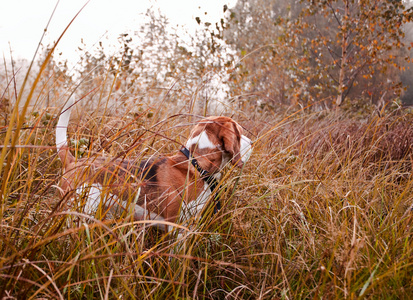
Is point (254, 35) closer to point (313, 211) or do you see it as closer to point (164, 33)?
point (164, 33)

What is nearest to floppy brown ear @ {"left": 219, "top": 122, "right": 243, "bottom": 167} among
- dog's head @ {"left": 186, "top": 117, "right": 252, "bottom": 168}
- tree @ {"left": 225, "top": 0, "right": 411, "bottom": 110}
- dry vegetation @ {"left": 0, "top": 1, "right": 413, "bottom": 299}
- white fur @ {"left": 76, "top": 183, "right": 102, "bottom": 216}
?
dog's head @ {"left": 186, "top": 117, "right": 252, "bottom": 168}

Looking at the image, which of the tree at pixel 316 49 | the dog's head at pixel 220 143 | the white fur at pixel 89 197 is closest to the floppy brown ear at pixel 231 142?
the dog's head at pixel 220 143

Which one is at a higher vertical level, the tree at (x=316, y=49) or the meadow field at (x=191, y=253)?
the tree at (x=316, y=49)

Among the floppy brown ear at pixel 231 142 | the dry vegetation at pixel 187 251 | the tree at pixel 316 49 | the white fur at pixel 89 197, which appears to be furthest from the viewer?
the tree at pixel 316 49

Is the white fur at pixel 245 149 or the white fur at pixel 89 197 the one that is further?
the white fur at pixel 245 149

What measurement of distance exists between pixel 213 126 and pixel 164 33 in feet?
17.4

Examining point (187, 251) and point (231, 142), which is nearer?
point (187, 251)

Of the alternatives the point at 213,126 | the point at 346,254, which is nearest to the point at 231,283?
the point at 346,254

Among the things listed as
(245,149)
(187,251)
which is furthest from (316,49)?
(187,251)

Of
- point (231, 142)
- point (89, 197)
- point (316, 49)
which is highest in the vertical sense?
point (316, 49)

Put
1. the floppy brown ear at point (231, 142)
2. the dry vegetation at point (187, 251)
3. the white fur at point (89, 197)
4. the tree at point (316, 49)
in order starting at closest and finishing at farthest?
the dry vegetation at point (187, 251) < the white fur at point (89, 197) < the floppy brown ear at point (231, 142) < the tree at point (316, 49)

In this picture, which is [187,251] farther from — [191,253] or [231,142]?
[231,142]

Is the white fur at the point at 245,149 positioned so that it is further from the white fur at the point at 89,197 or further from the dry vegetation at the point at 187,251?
the white fur at the point at 89,197

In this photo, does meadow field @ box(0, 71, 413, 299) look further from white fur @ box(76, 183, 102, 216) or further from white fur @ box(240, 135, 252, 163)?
white fur @ box(240, 135, 252, 163)
